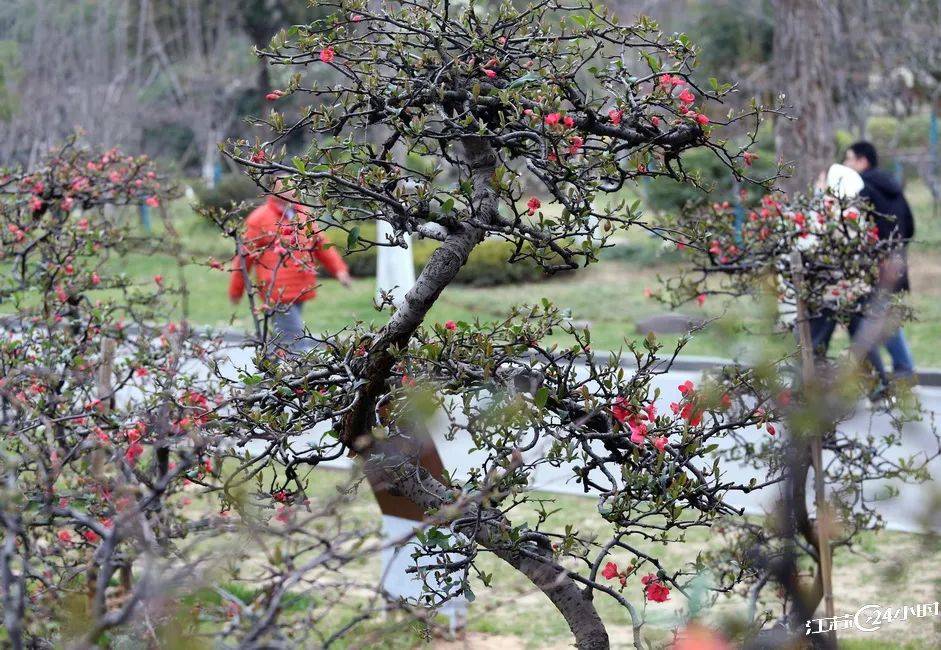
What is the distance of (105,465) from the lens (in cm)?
371

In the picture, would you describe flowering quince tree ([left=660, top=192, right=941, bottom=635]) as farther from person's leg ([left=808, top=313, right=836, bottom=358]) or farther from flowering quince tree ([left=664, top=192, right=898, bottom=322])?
person's leg ([left=808, top=313, right=836, bottom=358])

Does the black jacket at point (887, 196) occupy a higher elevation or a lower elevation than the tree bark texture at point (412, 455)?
higher

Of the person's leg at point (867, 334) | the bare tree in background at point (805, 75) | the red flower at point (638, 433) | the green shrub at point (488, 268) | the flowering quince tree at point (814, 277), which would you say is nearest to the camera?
the person's leg at point (867, 334)

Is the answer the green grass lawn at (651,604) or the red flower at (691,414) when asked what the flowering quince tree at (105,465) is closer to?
the green grass lawn at (651,604)

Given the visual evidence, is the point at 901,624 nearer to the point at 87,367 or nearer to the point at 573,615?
the point at 573,615

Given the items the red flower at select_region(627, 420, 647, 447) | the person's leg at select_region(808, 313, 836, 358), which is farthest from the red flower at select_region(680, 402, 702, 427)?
the person's leg at select_region(808, 313, 836, 358)

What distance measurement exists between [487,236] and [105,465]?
1.71 metres

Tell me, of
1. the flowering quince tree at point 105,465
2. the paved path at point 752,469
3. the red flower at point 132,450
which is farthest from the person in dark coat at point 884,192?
the red flower at point 132,450

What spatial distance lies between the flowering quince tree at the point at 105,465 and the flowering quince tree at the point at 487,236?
31 cm

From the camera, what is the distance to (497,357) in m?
2.80

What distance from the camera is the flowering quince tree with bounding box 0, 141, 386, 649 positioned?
5.32 ft

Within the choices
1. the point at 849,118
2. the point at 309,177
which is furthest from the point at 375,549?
the point at 849,118

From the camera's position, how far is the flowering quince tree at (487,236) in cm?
265

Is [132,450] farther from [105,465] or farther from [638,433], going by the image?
[638,433]
